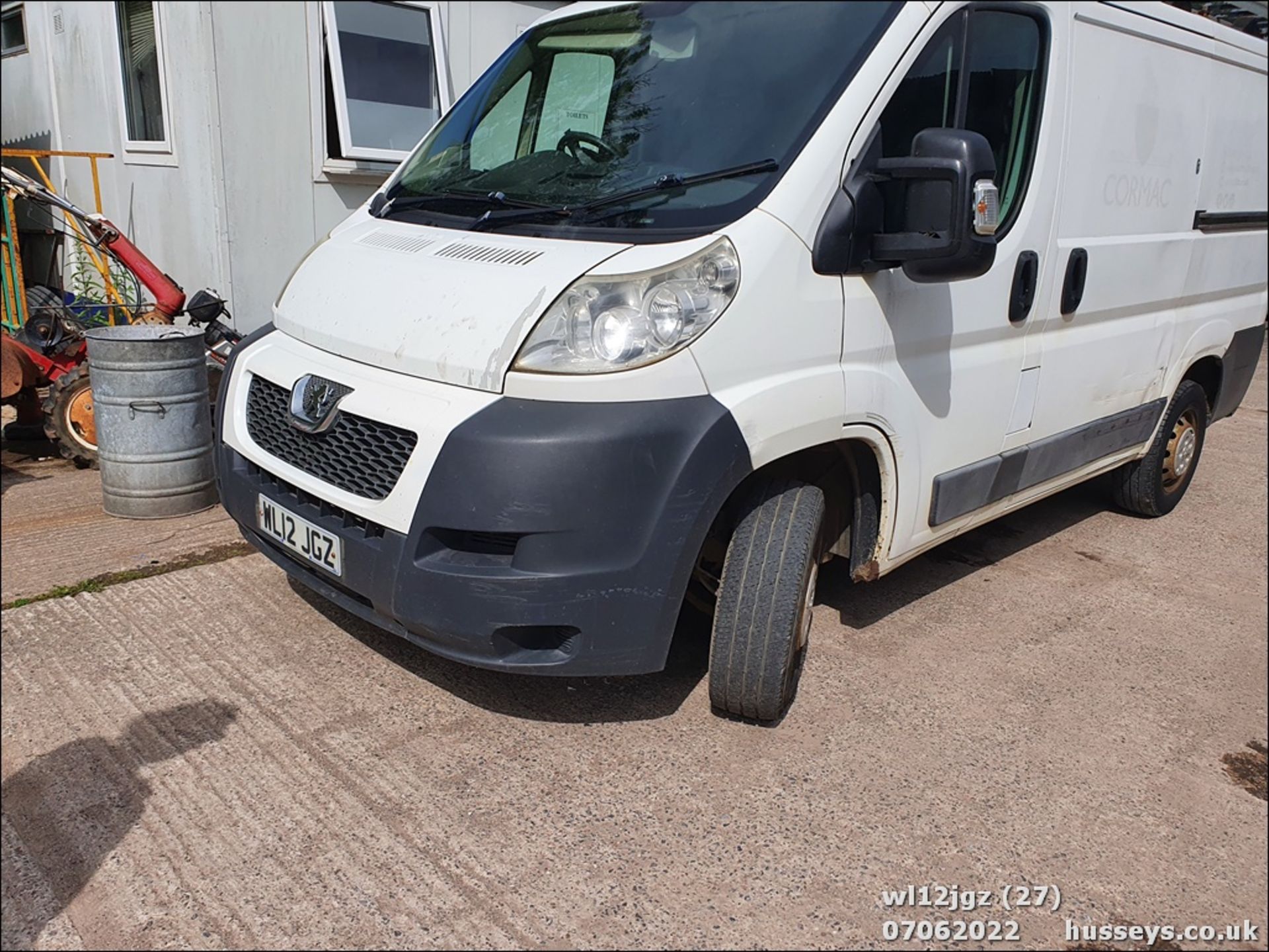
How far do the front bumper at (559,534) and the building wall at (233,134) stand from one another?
359 cm

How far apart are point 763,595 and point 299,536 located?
53.3 inches

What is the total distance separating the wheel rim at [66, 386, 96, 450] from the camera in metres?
5.06

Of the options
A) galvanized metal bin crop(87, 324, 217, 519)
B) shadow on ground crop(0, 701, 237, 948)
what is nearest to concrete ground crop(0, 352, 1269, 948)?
shadow on ground crop(0, 701, 237, 948)

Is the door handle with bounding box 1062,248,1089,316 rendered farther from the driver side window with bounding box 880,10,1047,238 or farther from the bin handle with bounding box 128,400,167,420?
the bin handle with bounding box 128,400,167,420

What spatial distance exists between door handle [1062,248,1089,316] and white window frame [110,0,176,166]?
198 inches

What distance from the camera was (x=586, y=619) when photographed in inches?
105

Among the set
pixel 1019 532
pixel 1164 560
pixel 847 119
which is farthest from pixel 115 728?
pixel 1164 560

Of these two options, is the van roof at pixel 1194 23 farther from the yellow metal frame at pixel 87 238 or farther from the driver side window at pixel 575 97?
the yellow metal frame at pixel 87 238

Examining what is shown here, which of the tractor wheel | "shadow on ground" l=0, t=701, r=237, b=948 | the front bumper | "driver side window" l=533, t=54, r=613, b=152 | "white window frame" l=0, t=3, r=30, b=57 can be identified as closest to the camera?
"shadow on ground" l=0, t=701, r=237, b=948

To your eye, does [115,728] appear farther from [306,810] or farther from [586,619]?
[586,619]

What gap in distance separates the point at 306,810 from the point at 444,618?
1.92 feet

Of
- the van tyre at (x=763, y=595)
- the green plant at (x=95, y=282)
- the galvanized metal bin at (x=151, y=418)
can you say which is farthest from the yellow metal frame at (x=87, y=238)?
the van tyre at (x=763, y=595)

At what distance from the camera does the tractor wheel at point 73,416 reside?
16.4 ft

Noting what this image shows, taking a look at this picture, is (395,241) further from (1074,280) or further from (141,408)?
(1074,280)
